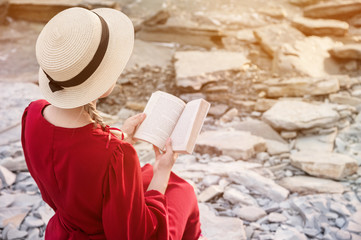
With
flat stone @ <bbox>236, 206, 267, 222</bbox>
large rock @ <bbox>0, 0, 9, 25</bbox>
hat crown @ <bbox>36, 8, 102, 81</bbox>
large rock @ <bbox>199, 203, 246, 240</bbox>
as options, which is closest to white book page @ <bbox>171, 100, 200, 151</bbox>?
hat crown @ <bbox>36, 8, 102, 81</bbox>

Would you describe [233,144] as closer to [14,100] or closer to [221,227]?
[221,227]

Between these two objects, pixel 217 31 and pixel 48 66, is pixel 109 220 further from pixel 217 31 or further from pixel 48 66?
pixel 217 31

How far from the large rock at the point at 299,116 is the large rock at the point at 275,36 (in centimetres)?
278

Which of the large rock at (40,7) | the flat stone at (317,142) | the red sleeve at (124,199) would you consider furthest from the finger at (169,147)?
the large rock at (40,7)

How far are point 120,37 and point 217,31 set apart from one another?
22.1ft

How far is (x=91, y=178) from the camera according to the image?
1406mm

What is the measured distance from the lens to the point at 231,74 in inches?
230

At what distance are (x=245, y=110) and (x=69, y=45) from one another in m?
4.06

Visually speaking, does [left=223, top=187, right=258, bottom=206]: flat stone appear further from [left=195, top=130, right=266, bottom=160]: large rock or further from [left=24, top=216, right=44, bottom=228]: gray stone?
[left=24, top=216, right=44, bottom=228]: gray stone

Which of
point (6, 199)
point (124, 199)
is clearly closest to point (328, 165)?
point (124, 199)

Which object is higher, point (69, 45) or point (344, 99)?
point (69, 45)

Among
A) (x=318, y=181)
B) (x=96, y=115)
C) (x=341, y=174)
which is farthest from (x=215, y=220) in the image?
(x=96, y=115)

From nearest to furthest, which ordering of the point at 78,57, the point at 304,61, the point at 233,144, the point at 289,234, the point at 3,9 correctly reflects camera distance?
the point at 78,57 < the point at 289,234 < the point at 233,144 < the point at 304,61 < the point at 3,9

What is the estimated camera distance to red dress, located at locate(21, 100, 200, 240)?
1.40 metres
